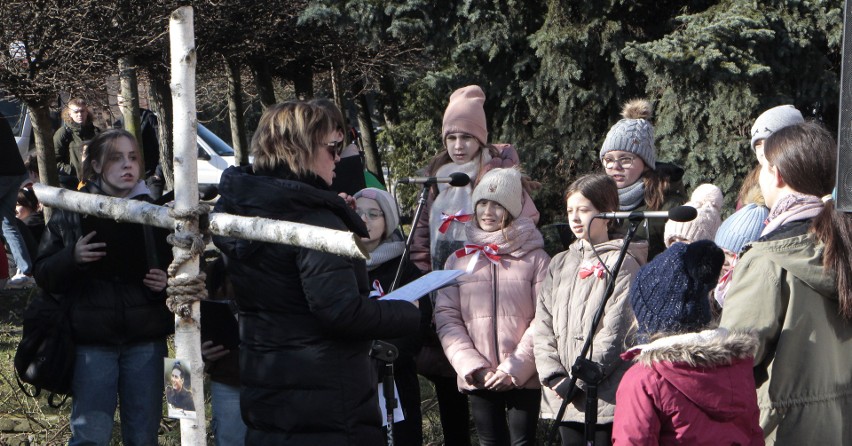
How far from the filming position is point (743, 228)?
4199mm

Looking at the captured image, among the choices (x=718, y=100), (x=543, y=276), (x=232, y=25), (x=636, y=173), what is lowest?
(x=543, y=276)

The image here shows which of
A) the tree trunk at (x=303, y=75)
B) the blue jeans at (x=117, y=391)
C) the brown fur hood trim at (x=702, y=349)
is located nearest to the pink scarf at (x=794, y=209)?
the brown fur hood trim at (x=702, y=349)

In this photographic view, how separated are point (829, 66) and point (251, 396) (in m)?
6.46

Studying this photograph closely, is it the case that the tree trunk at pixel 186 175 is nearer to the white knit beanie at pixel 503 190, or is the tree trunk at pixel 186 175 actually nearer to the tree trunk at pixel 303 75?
the white knit beanie at pixel 503 190

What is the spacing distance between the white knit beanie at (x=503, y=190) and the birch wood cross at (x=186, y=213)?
1.99m


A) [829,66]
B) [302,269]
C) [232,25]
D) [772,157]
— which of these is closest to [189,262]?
[302,269]

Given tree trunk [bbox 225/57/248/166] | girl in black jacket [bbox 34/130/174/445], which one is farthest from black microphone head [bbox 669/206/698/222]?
tree trunk [bbox 225/57/248/166]

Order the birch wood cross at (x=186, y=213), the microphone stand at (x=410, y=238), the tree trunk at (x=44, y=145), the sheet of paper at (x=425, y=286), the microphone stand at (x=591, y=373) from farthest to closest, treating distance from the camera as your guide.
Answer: the tree trunk at (x=44, y=145)
the microphone stand at (x=410, y=238)
the microphone stand at (x=591, y=373)
the sheet of paper at (x=425, y=286)
the birch wood cross at (x=186, y=213)

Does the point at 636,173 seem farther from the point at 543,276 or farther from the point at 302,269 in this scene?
the point at 302,269

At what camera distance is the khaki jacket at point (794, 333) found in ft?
10.5

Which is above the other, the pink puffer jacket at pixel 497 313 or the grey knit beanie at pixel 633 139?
the grey knit beanie at pixel 633 139

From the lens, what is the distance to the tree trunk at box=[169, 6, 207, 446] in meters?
2.80

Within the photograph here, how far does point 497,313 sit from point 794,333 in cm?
167

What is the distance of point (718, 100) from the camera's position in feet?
26.4
